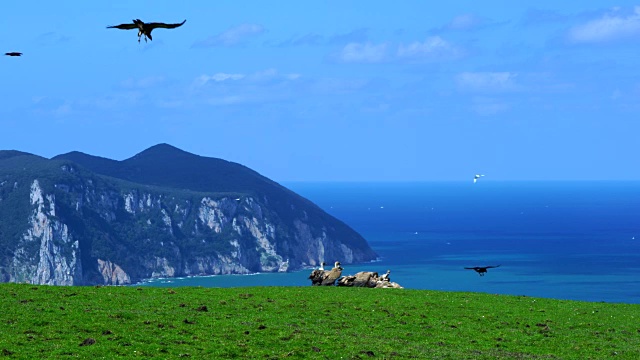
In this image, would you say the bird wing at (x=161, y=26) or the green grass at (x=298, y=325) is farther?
the green grass at (x=298, y=325)

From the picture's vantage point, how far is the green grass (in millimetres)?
40344

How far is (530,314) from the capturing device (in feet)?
180

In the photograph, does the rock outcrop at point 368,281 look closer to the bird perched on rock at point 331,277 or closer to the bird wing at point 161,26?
the bird perched on rock at point 331,277

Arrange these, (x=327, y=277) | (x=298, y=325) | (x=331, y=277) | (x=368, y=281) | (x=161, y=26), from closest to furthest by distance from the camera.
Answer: (x=161, y=26) → (x=298, y=325) → (x=368, y=281) → (x=331, y=277) → (x=327, y=277)

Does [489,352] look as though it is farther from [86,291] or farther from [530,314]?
[86,291]

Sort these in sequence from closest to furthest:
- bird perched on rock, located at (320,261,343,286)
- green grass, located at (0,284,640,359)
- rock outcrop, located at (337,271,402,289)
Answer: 1. green grass, located at (0,284,640,359)
2. rock outcrop, located at (337,271,402,289)
3. bird perched on rock, located at (320,261,343,286)

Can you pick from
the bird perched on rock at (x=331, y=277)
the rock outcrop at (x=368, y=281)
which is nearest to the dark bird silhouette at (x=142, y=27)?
the rock outcrop at (x=368, y=281)

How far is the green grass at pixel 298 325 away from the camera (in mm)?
40344

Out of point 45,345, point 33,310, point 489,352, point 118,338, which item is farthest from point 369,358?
point 33,310

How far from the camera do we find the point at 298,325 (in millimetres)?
47469

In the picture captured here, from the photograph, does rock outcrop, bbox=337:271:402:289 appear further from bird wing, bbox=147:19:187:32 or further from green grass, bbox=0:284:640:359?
bird wing, bbox=147:19:187:32

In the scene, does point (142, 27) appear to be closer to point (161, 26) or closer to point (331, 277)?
point (161, 26)

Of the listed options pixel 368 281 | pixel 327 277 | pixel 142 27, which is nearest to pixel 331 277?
pixel 327 277

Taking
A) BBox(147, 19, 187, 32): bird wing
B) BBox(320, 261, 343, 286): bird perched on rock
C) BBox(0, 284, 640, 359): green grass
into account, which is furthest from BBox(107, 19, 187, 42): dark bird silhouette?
BBox(320, 261, 343, 286): bird perched on rock
